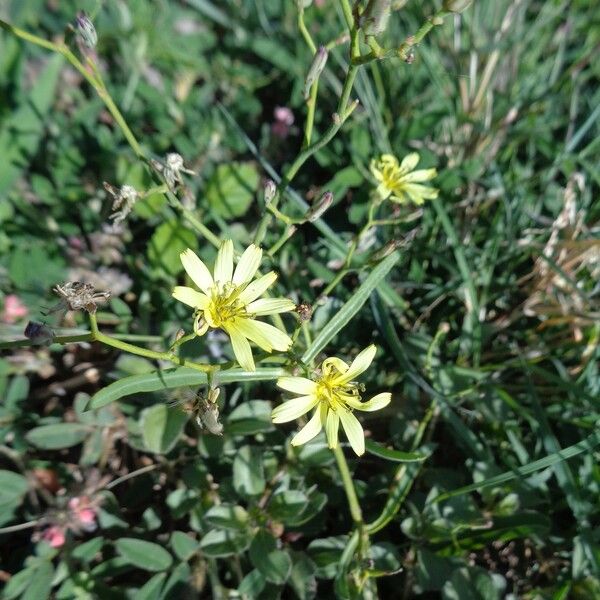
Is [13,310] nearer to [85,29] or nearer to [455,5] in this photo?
[85,29]

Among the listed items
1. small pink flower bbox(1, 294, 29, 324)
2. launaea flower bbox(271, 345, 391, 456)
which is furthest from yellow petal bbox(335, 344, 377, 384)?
small pink flower bbox(1, 294, 29, 324)

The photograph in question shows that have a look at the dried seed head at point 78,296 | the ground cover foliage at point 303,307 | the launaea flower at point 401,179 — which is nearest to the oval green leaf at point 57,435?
the ground cover foliage at point 303,307

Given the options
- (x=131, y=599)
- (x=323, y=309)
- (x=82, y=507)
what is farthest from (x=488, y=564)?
(x=82, y=507)

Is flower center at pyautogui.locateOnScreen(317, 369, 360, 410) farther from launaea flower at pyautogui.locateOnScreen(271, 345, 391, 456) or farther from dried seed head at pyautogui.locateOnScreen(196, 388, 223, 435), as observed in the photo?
dried seed head at pyautogui.locateOnScreen(196, 388, 223, 435)

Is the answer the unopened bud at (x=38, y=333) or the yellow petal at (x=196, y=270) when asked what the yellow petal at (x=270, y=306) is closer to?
the yellow petal at (x=196, y=270)

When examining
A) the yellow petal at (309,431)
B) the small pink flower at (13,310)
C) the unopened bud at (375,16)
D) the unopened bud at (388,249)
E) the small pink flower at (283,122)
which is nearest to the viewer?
the unopened bud at (375,16)

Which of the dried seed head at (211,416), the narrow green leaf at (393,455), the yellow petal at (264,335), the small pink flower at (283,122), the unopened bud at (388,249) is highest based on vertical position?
the small pink flower at (283,122)
